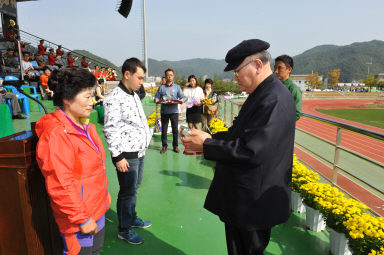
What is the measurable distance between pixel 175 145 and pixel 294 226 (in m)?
3.32

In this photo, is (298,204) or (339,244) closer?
(339,244)

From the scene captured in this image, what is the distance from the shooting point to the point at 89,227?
1414mm

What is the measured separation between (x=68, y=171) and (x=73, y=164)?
59mm

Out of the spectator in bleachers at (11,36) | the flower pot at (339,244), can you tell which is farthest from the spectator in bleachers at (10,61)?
the flower pot at (339,244)

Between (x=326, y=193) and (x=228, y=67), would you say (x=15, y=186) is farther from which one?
(x=326, y=193)

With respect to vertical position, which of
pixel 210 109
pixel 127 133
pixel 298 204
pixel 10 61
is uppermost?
pixel 10 61

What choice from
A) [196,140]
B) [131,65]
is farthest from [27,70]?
[196,140]

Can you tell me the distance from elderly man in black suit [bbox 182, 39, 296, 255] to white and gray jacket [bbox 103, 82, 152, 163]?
2.93 feet

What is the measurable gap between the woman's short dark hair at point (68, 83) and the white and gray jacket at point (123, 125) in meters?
0.62

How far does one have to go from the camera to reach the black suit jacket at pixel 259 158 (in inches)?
46.9

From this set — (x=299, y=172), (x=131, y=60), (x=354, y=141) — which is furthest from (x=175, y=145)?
(x=354, y=141)

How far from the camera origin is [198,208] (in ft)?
9.97

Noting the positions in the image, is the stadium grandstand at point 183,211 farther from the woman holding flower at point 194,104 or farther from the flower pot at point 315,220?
the woman holding flower at point 194,104

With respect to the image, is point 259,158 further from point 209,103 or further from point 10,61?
point 10,61
